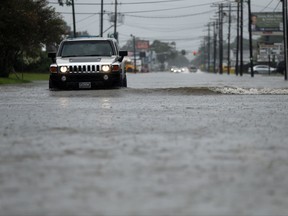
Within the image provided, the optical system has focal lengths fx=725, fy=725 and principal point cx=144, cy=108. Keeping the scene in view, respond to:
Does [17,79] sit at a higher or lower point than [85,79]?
lower

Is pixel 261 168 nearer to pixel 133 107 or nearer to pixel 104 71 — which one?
pixel 133 107

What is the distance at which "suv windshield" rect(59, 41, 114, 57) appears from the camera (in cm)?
2416

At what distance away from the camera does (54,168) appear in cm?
612

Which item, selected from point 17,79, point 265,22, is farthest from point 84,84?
point 265,22

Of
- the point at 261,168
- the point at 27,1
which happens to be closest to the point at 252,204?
the point at 261,168

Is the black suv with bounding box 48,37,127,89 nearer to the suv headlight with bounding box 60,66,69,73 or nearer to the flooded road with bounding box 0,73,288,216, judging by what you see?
the suv headlight with bounding box 60,66,69,73

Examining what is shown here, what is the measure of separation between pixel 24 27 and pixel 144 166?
32.9 m

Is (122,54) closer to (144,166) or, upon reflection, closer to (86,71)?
(86,71)

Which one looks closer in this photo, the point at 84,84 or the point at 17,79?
the point at 84,84

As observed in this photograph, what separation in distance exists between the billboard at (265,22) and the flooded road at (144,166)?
128 meters

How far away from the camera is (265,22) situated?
13762 centimetres

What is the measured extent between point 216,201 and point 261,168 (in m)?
1.51

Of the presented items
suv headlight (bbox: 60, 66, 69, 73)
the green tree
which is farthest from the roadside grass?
suv headlight (bbox: 60, 66, 69, 73)

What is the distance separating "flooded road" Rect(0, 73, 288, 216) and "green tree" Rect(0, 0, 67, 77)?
2689 centimetres
